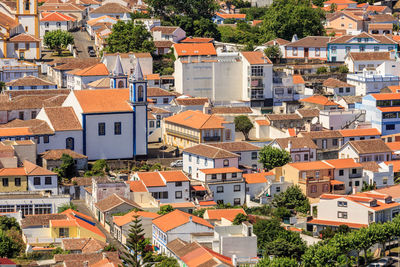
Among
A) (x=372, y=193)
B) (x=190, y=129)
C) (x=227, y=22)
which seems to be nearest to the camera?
(x=372, y=193)

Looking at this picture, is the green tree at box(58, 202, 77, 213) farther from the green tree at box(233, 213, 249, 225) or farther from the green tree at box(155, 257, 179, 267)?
the green tree at box(155, 257, 179, 267)

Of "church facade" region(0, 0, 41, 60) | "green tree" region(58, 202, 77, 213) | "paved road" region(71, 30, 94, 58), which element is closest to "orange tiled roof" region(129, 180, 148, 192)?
"green tree" region(58, 202, 77, 213)

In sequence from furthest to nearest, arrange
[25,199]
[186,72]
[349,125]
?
1. [186,72]
2. [349,125]
3. [25,199]

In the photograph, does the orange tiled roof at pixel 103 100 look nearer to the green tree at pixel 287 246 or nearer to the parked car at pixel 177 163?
the parked car at pixel 177 163

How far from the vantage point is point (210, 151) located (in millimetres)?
71312

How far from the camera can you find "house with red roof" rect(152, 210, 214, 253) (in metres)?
58.4

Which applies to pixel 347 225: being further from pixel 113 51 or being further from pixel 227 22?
pixel 227 22

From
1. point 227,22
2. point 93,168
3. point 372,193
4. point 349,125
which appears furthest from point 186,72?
point 227,22

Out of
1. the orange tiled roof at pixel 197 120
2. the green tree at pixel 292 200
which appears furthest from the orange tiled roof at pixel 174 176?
the orange tiled roof at pixel 197 120

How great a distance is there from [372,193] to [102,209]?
53.8 feet

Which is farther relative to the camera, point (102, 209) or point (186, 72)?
point (186, 72)

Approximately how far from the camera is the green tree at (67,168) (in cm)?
6906

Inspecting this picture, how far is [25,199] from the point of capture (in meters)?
62.8

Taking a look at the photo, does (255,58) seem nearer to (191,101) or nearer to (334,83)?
(334,83)
